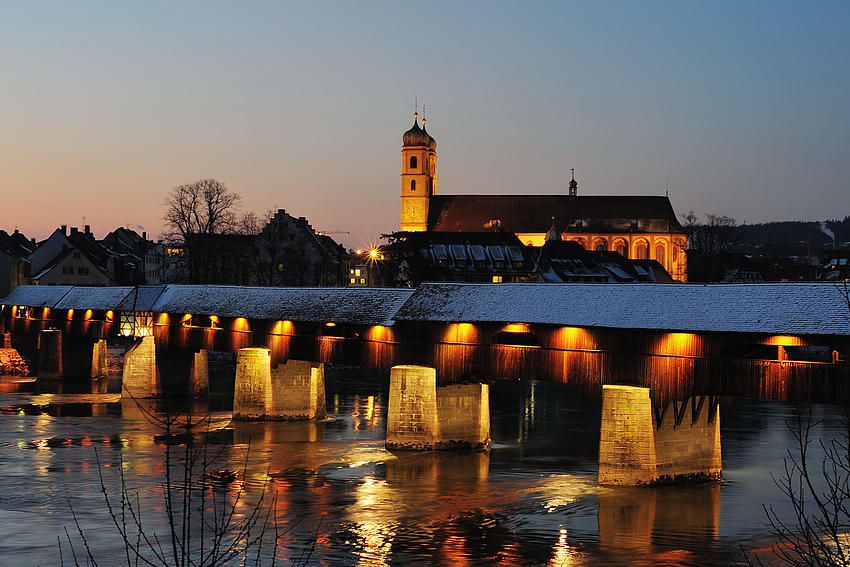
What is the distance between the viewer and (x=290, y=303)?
3822cm

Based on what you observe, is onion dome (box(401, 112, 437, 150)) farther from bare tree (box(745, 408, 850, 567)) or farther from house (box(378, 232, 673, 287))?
bare tree (box(745, 408, 850, 567))

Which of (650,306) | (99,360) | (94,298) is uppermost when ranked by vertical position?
(94,298)

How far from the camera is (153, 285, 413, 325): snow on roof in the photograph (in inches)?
1345

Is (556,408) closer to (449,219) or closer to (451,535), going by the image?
(451,535)

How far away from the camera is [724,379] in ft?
80.1

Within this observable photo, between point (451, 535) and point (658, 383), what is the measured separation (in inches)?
272

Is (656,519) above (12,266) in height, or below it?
below

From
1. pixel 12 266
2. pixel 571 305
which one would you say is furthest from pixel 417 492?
pixel 12 266

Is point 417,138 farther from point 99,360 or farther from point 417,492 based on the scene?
point 417,492

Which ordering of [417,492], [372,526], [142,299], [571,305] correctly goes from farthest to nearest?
[142,299], [571,305], [417,492], [372,526]

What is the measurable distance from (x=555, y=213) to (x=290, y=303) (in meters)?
78.7

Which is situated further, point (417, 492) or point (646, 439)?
point (417, 492)

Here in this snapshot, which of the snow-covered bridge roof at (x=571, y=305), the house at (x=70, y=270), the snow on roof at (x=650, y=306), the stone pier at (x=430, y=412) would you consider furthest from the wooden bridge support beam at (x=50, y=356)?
the stone pier at (x=430, y=412)

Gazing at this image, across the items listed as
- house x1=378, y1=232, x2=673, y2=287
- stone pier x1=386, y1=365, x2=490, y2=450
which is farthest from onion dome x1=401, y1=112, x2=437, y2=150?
stone pier x1=386, y1=365, x2=490, y2=450
